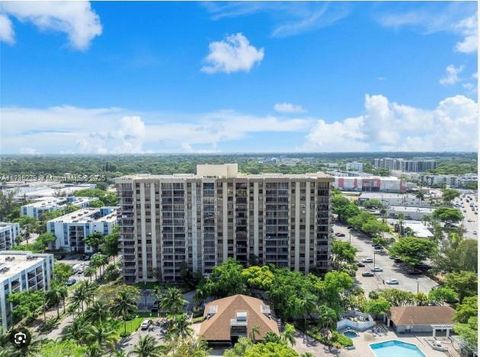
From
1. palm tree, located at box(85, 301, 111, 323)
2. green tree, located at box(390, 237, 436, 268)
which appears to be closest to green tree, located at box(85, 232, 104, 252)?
palm tree, located at box(85, 301, 111, 323)

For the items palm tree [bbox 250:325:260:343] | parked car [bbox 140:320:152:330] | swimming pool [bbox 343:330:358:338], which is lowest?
swimming pool [bbox 343:330:358:338]

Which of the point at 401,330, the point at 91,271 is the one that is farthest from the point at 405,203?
the point at 91,271

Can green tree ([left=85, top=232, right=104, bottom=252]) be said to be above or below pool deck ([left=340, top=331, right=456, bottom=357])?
above

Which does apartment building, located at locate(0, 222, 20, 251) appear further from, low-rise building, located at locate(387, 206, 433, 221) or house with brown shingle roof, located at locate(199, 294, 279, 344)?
low-rise building, located at locate(387, 206, 433, 221)

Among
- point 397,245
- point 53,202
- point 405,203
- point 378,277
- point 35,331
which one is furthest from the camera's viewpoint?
point 405,203

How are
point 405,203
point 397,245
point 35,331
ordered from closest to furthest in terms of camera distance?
point 35,331
point 397,245
point 405,203

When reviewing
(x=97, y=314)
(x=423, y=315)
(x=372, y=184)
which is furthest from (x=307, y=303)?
(x=372, y=184)

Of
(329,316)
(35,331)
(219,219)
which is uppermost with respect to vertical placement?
(219,219)

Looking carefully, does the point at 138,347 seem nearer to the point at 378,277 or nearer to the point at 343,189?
the point at 378,277
